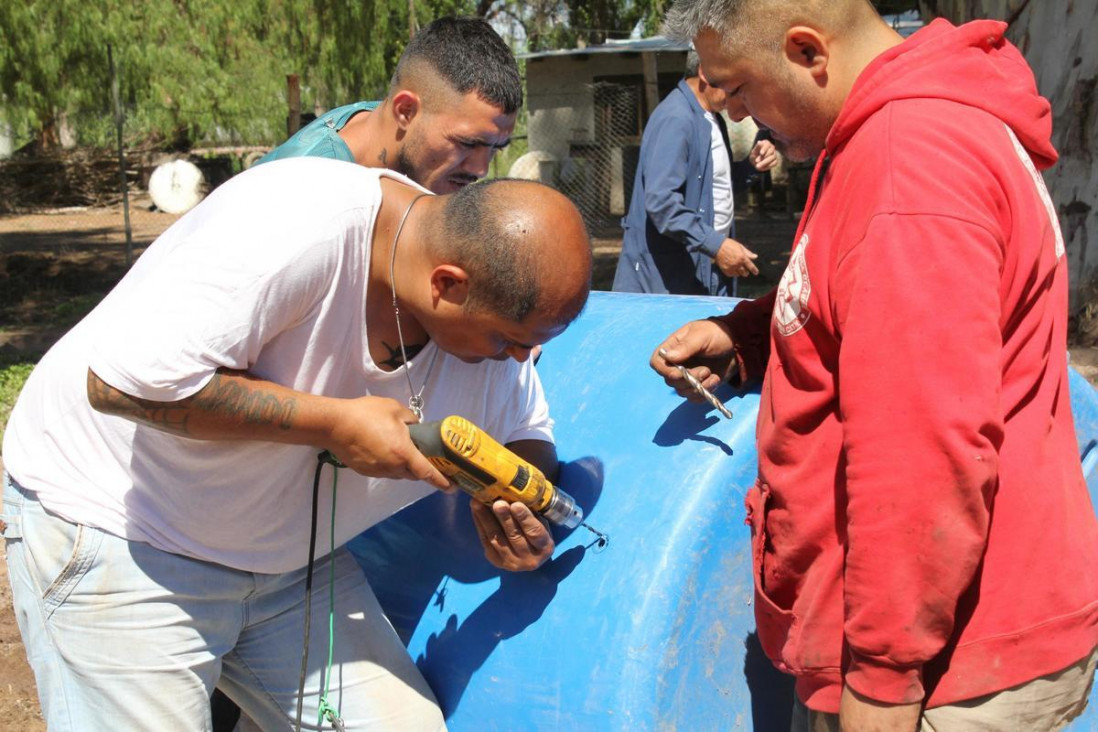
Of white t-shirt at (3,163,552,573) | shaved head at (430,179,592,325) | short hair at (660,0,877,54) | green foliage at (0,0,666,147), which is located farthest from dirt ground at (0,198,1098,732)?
short hair at (660,0,877,54)

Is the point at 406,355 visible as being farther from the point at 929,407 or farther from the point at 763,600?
the point at 929,407

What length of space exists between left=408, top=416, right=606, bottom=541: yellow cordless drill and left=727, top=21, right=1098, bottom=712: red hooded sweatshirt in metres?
0.45

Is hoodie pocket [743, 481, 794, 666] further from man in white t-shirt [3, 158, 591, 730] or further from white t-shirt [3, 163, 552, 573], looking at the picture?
white t-shirt [3, 163, 552, 573]

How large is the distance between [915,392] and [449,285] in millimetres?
885

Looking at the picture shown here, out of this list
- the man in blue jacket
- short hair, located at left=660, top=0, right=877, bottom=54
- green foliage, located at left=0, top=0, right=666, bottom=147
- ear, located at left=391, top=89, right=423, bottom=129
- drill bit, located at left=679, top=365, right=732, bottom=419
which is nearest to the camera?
short hair, located at left=660, top=0, right=877, bottom=54

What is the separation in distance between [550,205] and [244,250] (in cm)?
55

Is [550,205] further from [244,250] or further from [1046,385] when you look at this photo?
[1046,385]

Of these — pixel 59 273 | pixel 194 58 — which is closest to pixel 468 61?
pixel 59 273

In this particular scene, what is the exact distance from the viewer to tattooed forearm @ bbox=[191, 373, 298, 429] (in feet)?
6.11

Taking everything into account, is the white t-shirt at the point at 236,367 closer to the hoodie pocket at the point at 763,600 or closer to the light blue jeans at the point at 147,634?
the light blue jeans at the point at 147,634

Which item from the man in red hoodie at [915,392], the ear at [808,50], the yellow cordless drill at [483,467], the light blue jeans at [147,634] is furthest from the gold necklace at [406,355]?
the ear at [808,50]

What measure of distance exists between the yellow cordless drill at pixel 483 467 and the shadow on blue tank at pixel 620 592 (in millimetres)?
197

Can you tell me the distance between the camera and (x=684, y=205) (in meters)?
4.95

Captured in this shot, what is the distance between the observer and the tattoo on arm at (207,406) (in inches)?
72.0
